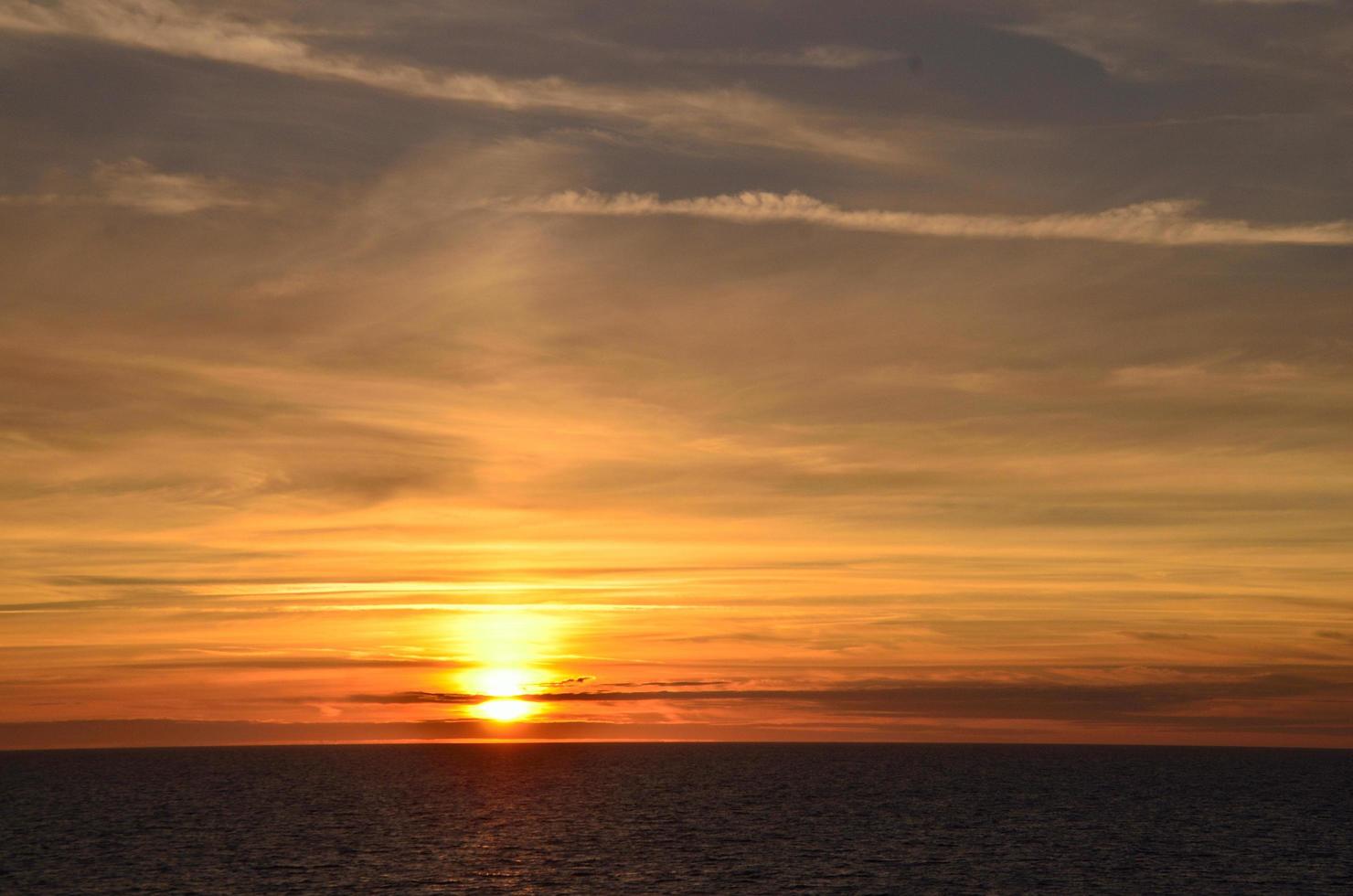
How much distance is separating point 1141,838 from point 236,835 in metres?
105

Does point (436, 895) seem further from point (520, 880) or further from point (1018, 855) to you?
point (1018, 855)

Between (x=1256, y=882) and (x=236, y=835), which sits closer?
(x=1256, y=882)

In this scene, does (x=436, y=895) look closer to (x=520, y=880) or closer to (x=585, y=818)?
(x=520, y=880)

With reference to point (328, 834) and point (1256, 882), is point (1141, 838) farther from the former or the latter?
point (328, 834)

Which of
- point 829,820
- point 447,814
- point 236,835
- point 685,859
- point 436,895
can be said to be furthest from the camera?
point 447,814

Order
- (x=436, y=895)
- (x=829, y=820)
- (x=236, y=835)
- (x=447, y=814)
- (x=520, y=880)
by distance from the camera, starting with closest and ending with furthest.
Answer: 1. (x=436, y=895)
2. (x=520, y=880)
3. (x=236, y=835)
4. (x=829, y=820)
5. (x=447, y=814)

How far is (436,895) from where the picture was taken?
9788cm

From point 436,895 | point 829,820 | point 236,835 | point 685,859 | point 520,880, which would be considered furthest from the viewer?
point 829,820

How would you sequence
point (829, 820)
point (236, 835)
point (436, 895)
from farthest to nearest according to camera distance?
1. point (829, 820)
2. point (236, 835)
3. point (436, 895)

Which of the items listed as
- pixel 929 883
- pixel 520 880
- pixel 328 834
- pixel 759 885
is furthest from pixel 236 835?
pixel 929 883

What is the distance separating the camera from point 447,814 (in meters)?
176

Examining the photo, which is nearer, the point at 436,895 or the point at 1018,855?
the point at 436,895

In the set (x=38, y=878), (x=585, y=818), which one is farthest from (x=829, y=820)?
(x=38, y=878)

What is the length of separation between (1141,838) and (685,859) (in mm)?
60087
